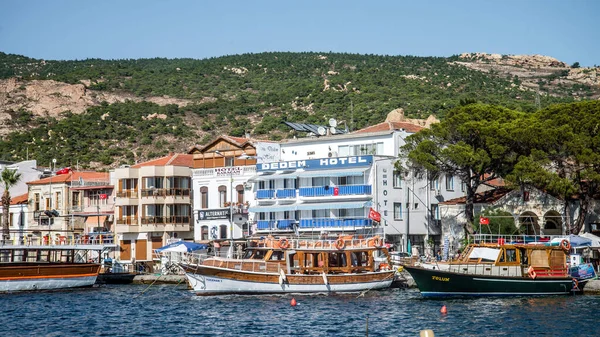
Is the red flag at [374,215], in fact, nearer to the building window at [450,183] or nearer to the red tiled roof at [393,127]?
Answer: the red tiled roof at [393,127]

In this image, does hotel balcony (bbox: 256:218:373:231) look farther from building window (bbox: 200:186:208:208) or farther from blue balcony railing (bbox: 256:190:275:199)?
building window (bbox: 200:186:208:208)

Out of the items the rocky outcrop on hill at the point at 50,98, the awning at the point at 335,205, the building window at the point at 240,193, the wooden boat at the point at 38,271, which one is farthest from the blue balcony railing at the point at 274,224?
the rocky outcrop on hill at the point at 50,98

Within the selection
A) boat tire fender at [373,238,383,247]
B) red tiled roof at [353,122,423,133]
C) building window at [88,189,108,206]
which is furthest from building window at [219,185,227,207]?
boat tire fender at [373,238,383,247]

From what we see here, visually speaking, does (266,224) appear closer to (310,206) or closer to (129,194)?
(310,206)

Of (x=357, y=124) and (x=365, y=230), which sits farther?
(x=357, y=124)

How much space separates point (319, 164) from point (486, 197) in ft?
44.3

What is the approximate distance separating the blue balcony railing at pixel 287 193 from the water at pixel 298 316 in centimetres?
1693

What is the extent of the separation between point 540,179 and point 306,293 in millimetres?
18374

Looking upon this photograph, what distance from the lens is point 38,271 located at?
6262 cm

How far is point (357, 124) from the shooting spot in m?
116

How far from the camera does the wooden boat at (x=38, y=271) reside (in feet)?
202

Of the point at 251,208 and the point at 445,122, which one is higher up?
the point at 445,122

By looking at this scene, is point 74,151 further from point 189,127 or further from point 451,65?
point 451,65

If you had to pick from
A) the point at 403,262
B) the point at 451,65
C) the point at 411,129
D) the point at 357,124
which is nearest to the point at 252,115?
the point at 357,124
